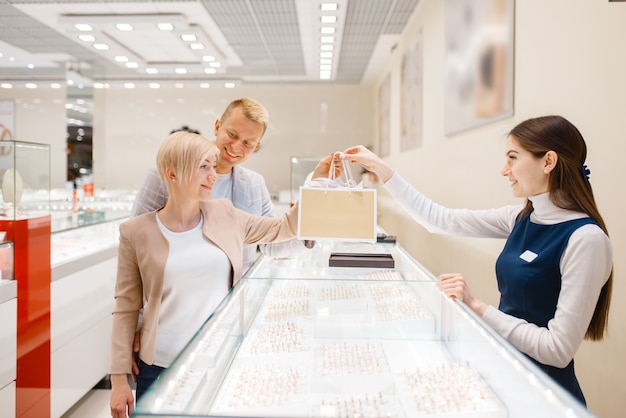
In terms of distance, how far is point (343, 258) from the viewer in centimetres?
198

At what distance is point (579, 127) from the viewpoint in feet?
6.38

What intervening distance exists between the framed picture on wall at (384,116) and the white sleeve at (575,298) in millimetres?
6086

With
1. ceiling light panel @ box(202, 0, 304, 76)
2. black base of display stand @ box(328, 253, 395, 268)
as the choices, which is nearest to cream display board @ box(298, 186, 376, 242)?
black base of display stand @ box(328, 253, 395, 268)

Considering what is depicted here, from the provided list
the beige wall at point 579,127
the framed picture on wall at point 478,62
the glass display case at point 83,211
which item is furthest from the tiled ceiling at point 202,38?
the beige wall at point 579,127

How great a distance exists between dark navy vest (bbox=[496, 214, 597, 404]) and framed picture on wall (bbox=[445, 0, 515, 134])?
1355 mm

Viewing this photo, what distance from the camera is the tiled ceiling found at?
5023mm

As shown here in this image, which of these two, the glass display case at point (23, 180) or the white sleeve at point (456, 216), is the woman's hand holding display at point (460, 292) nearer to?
the white sleeve at point (456, 216)

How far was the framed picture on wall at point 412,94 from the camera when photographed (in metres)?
4.96

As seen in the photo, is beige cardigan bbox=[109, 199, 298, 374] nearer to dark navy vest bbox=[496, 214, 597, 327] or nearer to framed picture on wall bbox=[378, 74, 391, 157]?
dark navy vest bbox=[496, 214, 597, 327]

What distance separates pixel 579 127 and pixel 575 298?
0.98m

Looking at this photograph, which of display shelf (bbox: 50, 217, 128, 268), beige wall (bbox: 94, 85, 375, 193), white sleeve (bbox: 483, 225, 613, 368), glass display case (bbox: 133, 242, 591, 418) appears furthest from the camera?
beige wall (bbox: 94, 85, 375, 193)

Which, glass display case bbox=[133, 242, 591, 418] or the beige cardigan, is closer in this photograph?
glass display case bbox=[133, 242, 591, 418]

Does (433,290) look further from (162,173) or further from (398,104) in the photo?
(398,104)

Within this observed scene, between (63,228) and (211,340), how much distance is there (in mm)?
2169
